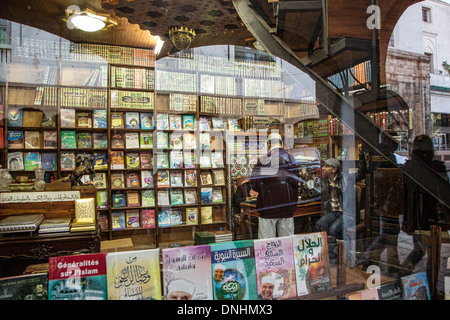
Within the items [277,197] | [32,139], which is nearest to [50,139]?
[32,139]

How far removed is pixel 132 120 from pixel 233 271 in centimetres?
384

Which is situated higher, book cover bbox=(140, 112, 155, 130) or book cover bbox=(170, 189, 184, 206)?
book cover bbox=(140, 112, 155, 130)

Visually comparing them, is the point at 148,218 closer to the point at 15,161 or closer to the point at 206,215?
the point at 206,215

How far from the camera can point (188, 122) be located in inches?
194

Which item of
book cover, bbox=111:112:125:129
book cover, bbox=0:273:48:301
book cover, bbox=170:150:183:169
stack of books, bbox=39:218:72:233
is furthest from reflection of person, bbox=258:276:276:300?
book cover, bbox=111:112:125:129

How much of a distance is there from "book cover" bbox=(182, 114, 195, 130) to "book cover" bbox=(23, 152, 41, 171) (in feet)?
6.78

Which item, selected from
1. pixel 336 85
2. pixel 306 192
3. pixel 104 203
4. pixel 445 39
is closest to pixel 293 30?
pixel 336 85

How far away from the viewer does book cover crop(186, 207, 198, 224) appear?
16.2 ft

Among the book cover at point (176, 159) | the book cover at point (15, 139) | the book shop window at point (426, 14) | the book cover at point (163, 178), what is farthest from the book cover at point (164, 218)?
the book shop window at point (426, 14)

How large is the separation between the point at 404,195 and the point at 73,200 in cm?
259

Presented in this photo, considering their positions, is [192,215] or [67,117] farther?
[192,215]

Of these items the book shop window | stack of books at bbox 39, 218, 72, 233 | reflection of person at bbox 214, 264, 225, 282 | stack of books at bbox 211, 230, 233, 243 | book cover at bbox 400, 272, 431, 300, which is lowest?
stack of books at bbox 211, 230, 233, 243

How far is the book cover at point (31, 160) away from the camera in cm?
418

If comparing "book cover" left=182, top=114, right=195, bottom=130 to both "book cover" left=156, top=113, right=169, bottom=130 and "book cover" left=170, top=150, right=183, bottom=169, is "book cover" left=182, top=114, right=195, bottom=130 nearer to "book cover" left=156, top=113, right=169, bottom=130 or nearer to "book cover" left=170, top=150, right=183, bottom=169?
"book cover" left=156, top=113, right=169, bottom=130
